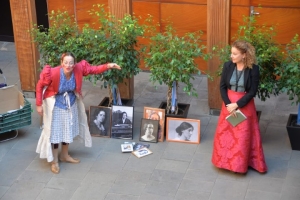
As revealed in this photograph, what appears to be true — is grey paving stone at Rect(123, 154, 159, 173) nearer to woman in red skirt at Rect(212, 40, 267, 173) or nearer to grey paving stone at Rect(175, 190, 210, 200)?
grey paving stone at Rect(175, 190, 210, 200)

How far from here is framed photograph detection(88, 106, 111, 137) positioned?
9.77 meters

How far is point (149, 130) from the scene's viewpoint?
379 inches

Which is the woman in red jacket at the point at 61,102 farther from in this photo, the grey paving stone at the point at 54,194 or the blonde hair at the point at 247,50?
the blonde hair at the point at 247,50

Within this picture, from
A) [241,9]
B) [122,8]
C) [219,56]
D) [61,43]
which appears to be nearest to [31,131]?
[61,43]

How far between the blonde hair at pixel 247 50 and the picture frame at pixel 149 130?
1.87 metres

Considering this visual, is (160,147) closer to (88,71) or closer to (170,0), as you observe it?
(88,71)

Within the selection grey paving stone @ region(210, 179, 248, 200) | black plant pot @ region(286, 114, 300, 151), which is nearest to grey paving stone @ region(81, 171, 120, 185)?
grey paving stone @ region(210, 179, 248, 200)

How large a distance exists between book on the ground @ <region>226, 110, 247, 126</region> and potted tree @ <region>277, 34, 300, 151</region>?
30.7 inches

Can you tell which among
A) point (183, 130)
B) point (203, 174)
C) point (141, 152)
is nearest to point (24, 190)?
point (141, 152)

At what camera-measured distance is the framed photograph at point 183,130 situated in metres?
9.49

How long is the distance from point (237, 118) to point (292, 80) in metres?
0.91

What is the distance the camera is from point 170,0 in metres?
11.3

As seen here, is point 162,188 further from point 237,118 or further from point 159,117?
point 159,117

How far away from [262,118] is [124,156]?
7.37 feet
